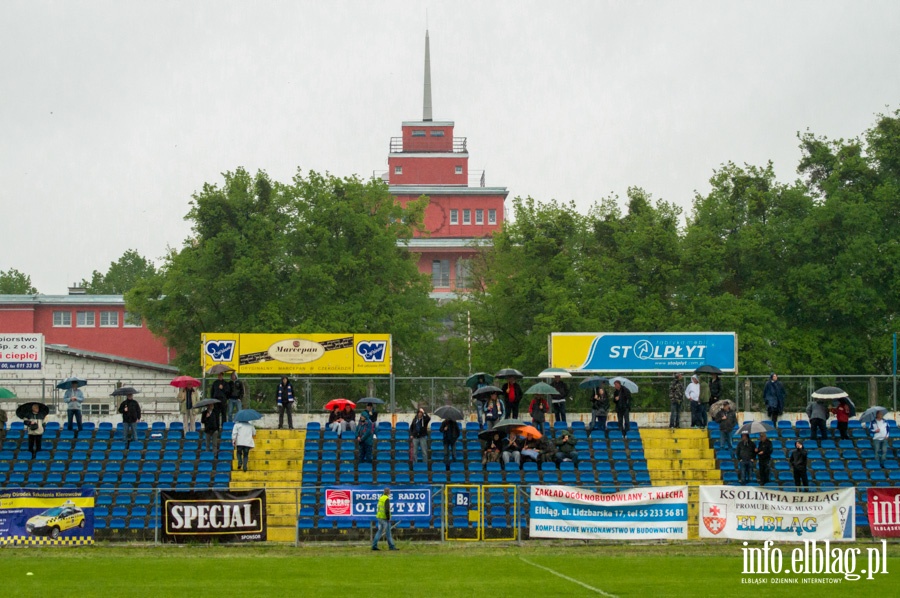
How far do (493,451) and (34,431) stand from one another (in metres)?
13.5

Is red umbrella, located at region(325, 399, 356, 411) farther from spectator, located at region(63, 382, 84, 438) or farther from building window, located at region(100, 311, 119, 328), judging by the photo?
building window, located at region(100, 311, 119, 328)

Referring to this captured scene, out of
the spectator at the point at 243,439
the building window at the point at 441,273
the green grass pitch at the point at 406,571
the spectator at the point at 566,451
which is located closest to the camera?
the green grass pitch at the point at 406,571

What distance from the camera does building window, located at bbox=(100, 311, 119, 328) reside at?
274ft

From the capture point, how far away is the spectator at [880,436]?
34406 mm

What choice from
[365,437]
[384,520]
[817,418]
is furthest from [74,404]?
[817,418]

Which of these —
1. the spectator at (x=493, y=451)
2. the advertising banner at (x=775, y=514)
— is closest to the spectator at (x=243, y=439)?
the spectator at (x=493, y=451)

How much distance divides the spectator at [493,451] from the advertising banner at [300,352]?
21.5 ft

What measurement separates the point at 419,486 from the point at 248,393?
12.6 metres

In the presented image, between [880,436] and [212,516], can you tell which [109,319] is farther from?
[880,436]

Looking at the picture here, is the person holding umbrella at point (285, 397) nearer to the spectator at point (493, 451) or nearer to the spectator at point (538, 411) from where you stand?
the spectator at point (493, 451)

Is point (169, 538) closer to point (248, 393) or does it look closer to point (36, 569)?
point (36, 569)

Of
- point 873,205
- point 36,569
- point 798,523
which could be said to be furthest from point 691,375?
point 36,569

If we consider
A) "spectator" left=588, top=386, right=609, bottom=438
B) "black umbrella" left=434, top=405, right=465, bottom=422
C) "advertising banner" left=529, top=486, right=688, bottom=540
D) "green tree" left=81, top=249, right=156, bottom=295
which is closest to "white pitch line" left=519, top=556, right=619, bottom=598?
"advertising banner" left=529, top=486, right=688, bottom=540

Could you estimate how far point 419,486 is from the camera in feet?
93.4
